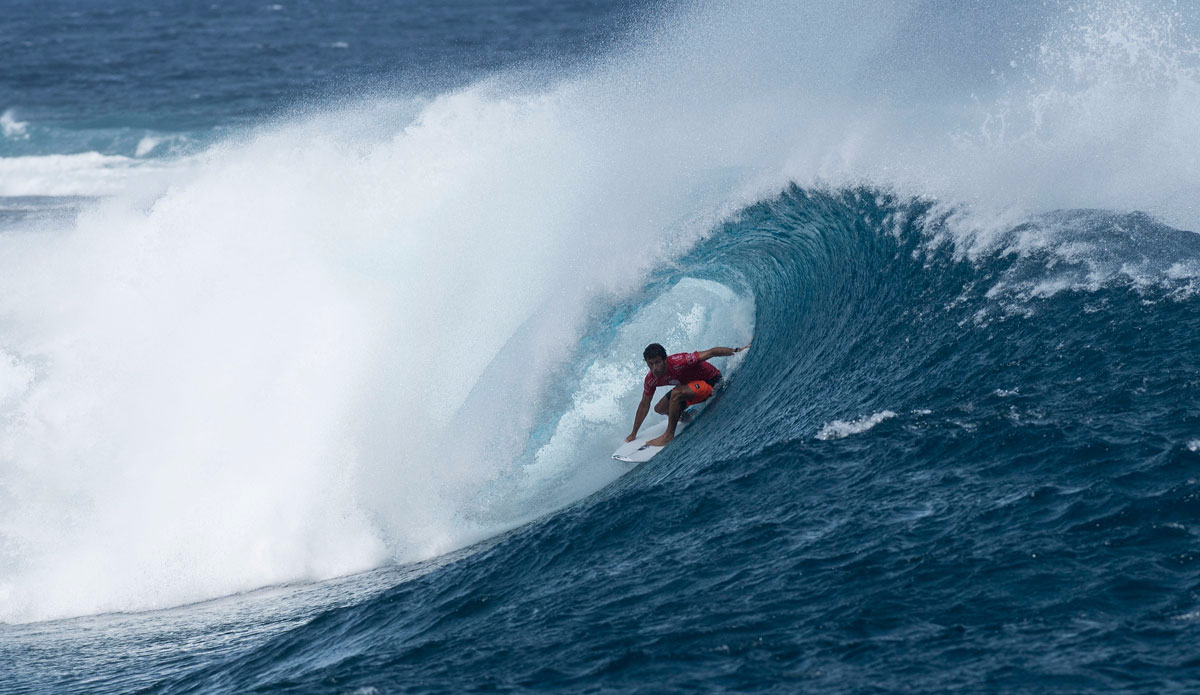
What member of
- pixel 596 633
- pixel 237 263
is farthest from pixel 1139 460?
pixel 237 263

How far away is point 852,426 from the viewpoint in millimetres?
10125

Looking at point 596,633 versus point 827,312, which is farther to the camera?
point 827,312

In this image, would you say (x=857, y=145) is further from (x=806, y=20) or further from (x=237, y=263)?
(x=237, y=263)

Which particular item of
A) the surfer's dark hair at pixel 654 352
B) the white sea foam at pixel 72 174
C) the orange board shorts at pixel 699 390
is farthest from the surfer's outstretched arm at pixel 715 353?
the white sea foam at pixel 72 174

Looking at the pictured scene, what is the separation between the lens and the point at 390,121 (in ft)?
76.7

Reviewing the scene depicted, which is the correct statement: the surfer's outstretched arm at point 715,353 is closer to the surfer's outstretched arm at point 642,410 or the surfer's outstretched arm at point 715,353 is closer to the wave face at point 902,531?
the wave face at point 902,531

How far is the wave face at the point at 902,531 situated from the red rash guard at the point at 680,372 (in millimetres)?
486

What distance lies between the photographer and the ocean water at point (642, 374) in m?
7.63

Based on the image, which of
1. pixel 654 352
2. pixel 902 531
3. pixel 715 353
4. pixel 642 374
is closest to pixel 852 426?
pixel 902 531

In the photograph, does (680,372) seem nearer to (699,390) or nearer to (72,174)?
(699,390)

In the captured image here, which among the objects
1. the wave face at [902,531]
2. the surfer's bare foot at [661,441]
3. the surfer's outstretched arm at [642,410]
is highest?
the surfer's outstretched arm at [642,410]

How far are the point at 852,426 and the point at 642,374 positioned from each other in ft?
16.4

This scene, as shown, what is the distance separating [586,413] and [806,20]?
1067 centimetres

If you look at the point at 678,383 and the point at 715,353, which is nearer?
the point at 715,353
